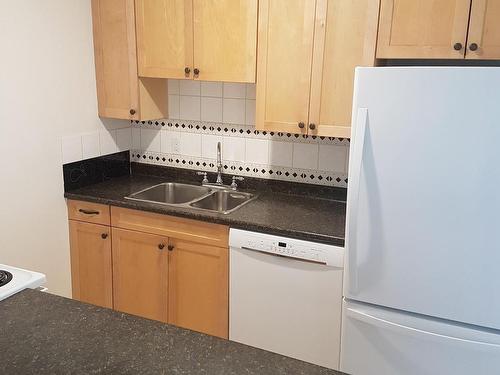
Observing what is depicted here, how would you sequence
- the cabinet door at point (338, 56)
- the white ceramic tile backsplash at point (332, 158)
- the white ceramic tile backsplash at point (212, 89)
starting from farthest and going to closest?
1. the white ceramic tile backsplash at point (212, 89)
2. the white ceramic tile backsplash at point (332, 158)
3. the cabinet door at point (338, 56)

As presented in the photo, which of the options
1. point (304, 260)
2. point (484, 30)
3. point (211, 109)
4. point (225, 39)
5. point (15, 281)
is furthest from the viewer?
point (211, 109)

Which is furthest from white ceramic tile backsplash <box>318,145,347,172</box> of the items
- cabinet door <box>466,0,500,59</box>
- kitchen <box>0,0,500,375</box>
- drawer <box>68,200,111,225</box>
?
drawer <box>68,200,111,225</box>

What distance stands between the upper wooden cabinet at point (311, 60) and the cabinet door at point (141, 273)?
2.90 ft

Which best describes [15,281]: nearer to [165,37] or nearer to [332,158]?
[165,37]

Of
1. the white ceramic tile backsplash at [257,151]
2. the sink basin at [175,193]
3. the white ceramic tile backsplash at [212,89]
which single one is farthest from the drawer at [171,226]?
the white ceramic tile backsplash at [212,89]

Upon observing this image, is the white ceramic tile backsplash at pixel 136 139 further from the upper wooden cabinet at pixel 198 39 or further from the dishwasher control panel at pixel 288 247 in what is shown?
the dishwasher control panel at pixel 288 247

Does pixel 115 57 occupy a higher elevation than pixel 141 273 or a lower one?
higher

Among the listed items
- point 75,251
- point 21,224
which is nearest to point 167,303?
point 75,251

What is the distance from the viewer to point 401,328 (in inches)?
73.1

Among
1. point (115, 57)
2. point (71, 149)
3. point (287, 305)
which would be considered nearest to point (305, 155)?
point (287, 305)

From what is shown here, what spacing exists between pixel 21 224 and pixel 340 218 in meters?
1.61

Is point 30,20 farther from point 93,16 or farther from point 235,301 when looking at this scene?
point 235,301

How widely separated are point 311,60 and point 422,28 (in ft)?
1.64

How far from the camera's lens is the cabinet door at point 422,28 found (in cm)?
197
